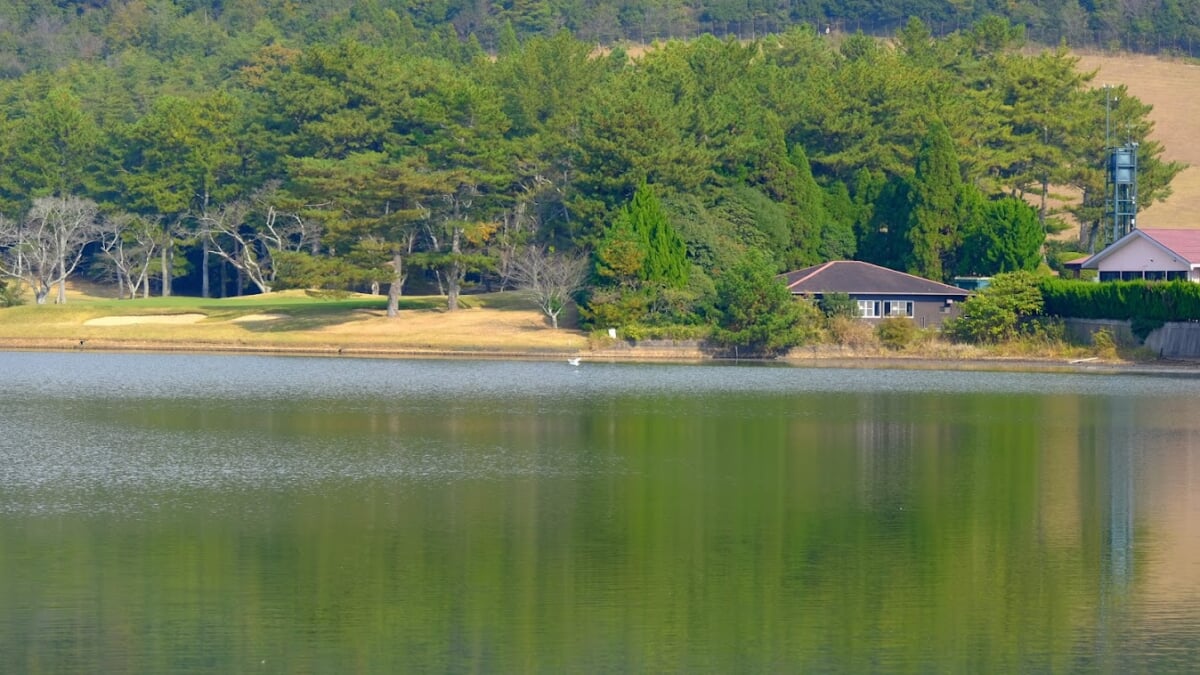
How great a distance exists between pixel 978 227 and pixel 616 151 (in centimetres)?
1788

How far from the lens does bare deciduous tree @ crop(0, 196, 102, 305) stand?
9638 cm

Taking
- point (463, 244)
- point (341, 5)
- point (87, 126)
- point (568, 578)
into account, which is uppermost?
point (341, 5)

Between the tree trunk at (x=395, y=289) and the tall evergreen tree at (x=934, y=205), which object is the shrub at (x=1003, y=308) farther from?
the tree trunk at (x=395, y=289)

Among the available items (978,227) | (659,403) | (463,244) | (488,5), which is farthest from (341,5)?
(659,403)

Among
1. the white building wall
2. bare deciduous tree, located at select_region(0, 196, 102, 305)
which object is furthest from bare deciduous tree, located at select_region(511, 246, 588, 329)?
bare deciduous tree, located at select_region(0, 196, 102, 305)

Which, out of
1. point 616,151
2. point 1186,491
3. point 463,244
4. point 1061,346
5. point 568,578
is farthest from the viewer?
point 463,244

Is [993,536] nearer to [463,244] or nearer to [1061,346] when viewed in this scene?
[1061,346]

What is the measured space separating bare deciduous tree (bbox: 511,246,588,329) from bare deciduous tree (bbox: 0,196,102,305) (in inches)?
1125

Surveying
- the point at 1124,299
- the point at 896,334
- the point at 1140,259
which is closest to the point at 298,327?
the point at 896,334

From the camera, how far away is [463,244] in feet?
303

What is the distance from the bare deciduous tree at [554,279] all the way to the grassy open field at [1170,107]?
5593cm

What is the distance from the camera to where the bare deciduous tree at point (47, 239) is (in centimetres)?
9638

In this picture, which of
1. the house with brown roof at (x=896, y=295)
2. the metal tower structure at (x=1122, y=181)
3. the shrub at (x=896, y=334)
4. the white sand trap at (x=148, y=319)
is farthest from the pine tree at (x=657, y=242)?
the white sand trap at (x=148, y=319)

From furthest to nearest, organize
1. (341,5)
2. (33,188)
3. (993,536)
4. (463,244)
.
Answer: (341,5), (33,188), (463,244), (993,536)
